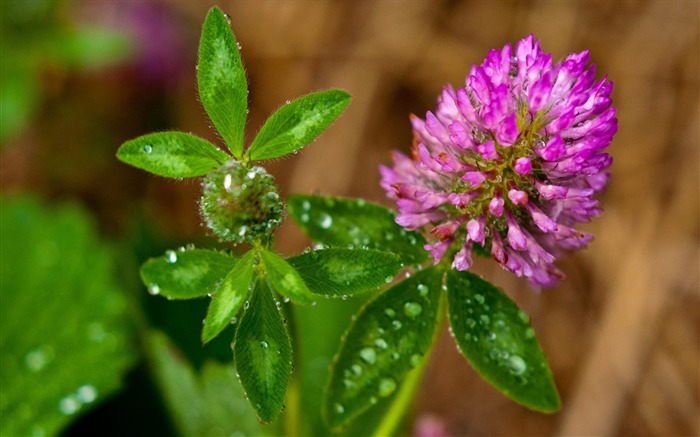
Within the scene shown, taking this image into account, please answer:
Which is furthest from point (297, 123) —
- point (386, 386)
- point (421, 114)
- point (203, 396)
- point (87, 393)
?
point (421, 114)

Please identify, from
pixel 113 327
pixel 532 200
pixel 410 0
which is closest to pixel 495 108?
pixel 532 200

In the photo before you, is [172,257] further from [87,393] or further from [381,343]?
[87,393]

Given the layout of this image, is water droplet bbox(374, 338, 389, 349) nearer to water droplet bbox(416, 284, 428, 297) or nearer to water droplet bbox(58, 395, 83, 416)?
water droplet bbox(416, 284, 428, 297)

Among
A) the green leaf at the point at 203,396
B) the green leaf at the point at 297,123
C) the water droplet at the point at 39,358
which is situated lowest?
the water droplet at the point at 39,358

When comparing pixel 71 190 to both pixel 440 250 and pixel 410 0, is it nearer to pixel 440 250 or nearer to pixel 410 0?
pixel 410 0

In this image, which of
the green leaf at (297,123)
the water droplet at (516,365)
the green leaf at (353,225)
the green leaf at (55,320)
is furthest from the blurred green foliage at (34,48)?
the water droplet at (516,365)

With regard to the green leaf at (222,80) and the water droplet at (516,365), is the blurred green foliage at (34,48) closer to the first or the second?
the green leaf at (222,80)

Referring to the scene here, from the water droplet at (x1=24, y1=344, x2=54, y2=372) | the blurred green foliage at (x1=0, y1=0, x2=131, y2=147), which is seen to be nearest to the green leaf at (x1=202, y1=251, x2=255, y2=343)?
the water droplet at (x1=24, y1=344, x2=54, y2=372)
